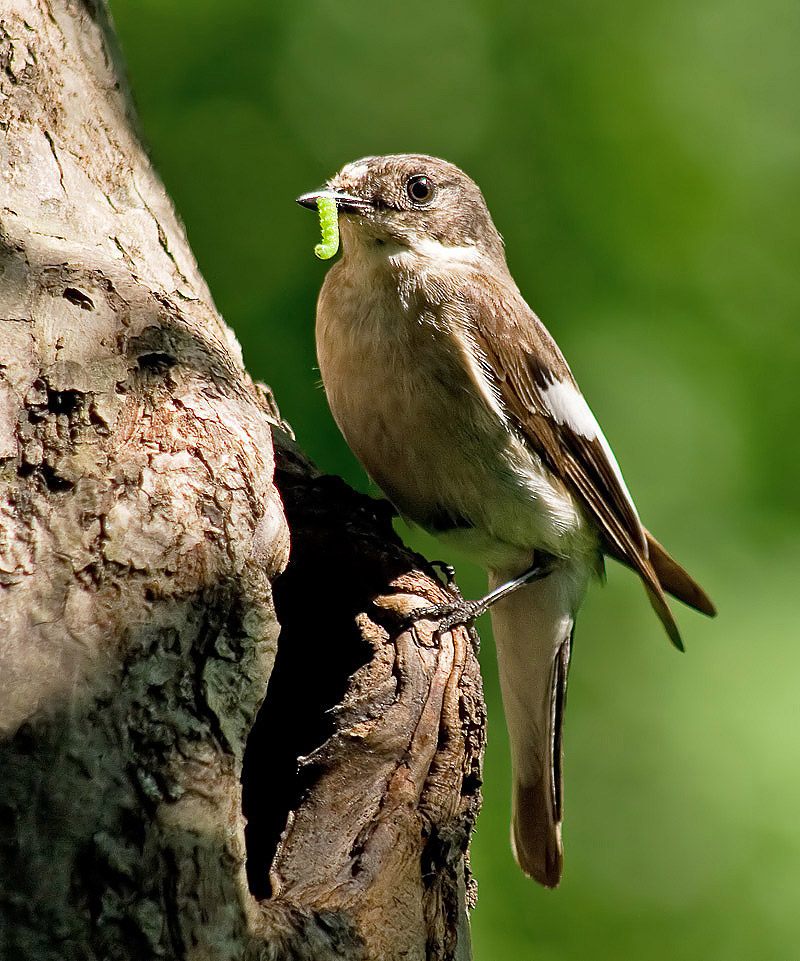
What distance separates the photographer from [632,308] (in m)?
4.02

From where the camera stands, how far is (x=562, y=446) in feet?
11.0

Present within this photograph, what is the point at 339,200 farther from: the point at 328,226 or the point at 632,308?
the point at 632,308

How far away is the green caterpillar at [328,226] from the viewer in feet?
9.82

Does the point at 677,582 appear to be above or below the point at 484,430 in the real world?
below

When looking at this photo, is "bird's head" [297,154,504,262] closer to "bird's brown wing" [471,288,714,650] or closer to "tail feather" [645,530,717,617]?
"bird's brown wing" [471,288,714,650]

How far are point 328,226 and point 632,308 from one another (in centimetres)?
145

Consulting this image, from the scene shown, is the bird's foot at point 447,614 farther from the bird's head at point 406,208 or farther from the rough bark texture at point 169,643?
the bird's head at point 406,208

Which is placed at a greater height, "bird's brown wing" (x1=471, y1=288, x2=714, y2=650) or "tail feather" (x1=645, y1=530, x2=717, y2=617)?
"bird's brown wing" (x1=471, y1=288, x2=714, y2=650)

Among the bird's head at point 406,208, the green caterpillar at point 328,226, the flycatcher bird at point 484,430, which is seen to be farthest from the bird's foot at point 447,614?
the bird's head at point 406,208

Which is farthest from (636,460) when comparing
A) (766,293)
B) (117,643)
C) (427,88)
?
(117,643)

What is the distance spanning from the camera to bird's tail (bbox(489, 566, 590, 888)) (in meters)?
3.40

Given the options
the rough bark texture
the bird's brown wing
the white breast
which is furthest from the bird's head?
the rough bark texture

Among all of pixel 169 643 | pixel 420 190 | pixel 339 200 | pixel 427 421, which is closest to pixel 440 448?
pixel 427 421

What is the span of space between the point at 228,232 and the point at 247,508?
2.23 meters
